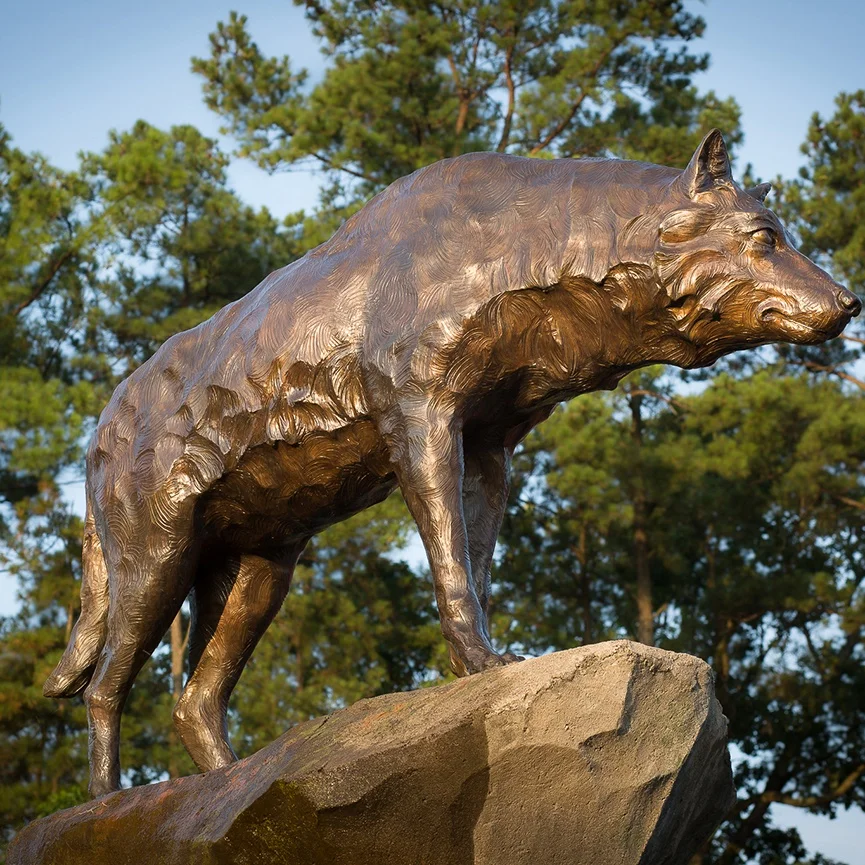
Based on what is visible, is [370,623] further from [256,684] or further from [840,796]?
[840,796]

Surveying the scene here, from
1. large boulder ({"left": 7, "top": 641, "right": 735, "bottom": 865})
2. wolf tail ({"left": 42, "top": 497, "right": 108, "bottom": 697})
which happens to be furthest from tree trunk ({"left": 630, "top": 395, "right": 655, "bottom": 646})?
large boulder ({"left": 7, "top": 641, "right": 735, "bottom": 865})

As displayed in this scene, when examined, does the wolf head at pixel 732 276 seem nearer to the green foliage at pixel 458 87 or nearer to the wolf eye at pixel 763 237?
the wolf eye at pixel 763 237

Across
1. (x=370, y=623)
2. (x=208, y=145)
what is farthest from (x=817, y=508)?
(x=208, y=145)

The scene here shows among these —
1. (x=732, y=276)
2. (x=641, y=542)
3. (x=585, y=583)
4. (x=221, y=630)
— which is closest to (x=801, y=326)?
(x=732, y=276)

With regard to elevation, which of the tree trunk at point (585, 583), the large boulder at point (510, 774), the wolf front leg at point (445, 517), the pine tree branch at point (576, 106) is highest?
the pine tree branch at point (576, 106)

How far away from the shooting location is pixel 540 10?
17859 millimetres

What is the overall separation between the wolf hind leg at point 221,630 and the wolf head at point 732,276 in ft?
6.75

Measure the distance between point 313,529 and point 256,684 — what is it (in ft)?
36.1

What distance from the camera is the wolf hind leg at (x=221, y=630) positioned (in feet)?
19.0

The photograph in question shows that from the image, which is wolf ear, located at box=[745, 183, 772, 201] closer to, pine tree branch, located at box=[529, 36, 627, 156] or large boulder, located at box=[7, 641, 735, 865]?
large boulder, located at box=[7, 641, 735, 865]

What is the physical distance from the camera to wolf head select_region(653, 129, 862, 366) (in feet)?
14.8

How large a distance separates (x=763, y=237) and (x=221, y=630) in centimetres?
276

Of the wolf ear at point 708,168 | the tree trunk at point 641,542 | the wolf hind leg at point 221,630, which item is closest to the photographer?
the wolf ear at point 708,168

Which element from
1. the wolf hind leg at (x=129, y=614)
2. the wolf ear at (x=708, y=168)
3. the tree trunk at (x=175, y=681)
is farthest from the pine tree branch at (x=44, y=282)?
the wolf ear at (x=708, y=168)
